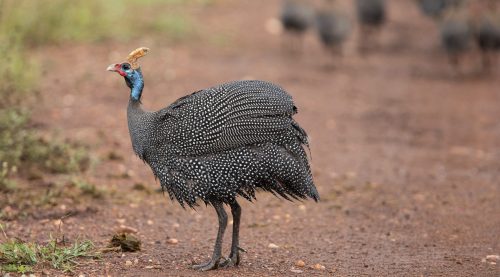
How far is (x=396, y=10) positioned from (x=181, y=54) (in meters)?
6.55

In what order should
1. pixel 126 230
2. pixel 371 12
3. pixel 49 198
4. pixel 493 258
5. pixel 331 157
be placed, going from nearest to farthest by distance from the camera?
pixel 493 258 → pixel 126 230 → pixel 49 198 → pixel 331 157 → pixel 371 12

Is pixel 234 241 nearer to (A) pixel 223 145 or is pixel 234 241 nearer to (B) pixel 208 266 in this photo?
(B) pixel 208 266

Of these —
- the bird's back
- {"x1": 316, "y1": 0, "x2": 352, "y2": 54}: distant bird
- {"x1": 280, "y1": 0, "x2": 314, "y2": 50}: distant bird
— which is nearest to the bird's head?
the bird's back

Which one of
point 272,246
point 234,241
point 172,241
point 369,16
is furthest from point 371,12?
point 234,241

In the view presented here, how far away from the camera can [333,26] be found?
12.2 meters

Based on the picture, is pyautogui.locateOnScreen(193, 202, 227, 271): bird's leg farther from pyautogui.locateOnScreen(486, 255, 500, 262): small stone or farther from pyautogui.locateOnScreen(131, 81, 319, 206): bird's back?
pyautogui.locateOnScreen(486, 255, 500, 262): small stone

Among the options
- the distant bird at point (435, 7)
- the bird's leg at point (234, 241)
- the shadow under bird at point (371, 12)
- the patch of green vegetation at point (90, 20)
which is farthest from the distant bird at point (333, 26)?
the bird's leg at point (234, 241)

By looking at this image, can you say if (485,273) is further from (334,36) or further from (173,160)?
(334,36)

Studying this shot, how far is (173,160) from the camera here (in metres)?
4.62

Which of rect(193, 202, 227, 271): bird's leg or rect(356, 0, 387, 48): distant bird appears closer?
rect(193, 202, 227, 271): bird's leg

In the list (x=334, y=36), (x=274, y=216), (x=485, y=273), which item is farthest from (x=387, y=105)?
(x=485, y=273)

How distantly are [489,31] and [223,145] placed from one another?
7.99 m

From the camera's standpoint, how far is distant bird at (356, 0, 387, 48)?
1330 centimetres

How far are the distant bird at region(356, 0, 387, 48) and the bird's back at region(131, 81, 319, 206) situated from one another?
29.3 ft
